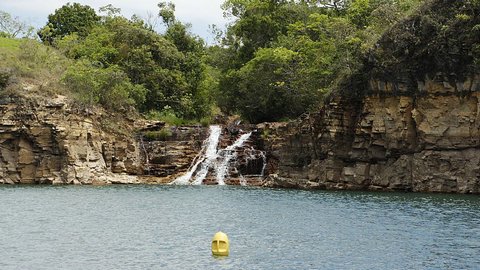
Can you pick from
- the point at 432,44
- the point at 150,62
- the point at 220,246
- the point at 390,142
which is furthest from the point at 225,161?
the point at 220,246

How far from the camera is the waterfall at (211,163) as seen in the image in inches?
2474

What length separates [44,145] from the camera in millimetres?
60625

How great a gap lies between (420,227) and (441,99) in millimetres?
20490

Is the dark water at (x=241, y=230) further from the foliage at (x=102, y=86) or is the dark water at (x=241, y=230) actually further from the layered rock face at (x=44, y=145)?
the foliage at (x=102, y=86)

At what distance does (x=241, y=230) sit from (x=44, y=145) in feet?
103

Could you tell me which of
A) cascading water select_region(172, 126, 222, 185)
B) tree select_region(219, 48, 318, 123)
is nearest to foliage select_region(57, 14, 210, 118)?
tree select_region(219, 48, 318, 123)

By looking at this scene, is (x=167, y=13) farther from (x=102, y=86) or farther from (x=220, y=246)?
(x=220, y=246)

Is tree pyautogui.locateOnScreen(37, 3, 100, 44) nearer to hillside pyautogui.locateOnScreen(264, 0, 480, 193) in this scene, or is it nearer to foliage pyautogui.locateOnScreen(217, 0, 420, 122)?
foliage pyautogui.locateOnScreen(217, 0, 420, 122)

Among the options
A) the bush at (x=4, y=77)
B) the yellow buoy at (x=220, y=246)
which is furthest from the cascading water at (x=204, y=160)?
the yellow buoy at (x=220, y=246)

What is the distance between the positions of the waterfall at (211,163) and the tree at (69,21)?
42.5 metres

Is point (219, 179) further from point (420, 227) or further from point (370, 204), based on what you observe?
point (420, 227)

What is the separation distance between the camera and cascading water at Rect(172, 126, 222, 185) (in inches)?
2473

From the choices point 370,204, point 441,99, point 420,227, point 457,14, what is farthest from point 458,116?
point 420,227

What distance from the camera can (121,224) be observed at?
3559 centimetres
